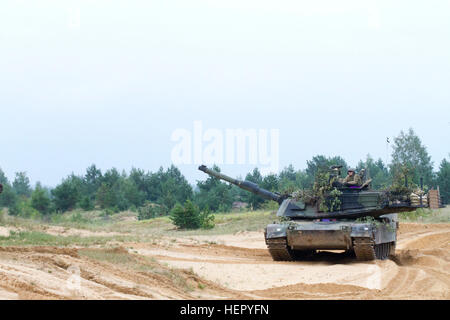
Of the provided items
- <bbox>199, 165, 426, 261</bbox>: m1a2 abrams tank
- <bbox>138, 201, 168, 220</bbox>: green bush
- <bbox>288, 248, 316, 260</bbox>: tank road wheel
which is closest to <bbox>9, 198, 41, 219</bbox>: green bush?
<bbox>138, 201, 168, 220</bbox>: green bush

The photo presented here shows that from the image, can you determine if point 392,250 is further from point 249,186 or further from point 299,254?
point 249,186

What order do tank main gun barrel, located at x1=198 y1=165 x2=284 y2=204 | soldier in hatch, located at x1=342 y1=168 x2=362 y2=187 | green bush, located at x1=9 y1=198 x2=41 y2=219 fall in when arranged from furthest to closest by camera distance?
green bush, located at x1=9 y1=198 x2=41 y2=219, tank main gun barrel, located at x1=198 y1=165 x2=284 y2=204, soldier in hatch, located at x1=342 y1=168 x2=362 y2=187

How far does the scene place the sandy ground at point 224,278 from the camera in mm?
8086

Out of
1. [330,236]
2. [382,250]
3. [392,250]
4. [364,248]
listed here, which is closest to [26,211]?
[392,250]

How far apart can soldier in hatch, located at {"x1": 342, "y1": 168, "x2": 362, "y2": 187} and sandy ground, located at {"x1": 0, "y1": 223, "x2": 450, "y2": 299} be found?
1869 mm

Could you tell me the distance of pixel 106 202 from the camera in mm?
51219

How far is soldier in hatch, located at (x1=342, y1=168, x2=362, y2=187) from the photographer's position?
610 inches

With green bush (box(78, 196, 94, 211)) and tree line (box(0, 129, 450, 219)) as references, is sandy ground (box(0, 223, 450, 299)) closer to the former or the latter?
tree line (box(0, 129, 450, 219))

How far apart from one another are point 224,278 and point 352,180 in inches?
208

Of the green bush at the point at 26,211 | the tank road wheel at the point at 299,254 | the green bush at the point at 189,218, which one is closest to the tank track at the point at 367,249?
the tank road wheel at the point at 299,254

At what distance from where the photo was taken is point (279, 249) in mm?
14562
